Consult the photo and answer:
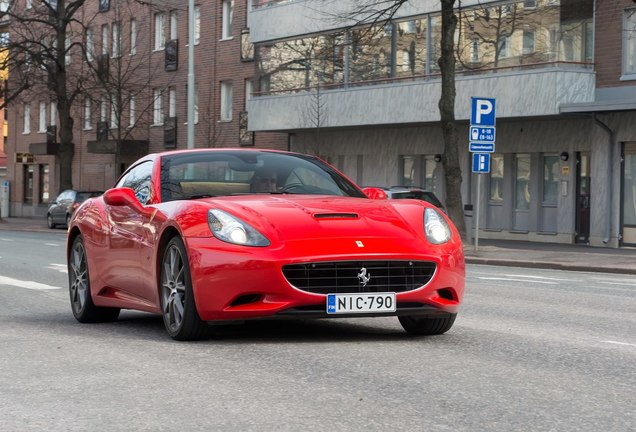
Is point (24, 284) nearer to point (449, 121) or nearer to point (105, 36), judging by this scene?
point (449, 121)

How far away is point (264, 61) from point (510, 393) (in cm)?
4177

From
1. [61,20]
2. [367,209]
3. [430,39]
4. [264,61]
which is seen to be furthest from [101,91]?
[367,209]

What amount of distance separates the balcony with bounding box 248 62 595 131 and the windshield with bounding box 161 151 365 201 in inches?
997

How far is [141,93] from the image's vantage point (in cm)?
5975

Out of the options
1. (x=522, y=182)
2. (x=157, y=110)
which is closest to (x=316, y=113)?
(x=522, y=182)

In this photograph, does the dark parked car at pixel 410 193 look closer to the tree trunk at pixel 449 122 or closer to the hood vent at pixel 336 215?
the tree trunk at pixel 449 122

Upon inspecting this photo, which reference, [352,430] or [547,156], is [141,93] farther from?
[352,430]

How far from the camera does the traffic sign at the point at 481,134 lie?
28.4 meters

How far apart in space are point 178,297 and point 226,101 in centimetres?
4639

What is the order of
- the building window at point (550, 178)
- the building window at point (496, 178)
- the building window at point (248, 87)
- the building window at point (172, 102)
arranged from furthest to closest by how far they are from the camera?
the building window at point (172, 102) → the building window at point (248, 87) → the building window at point (496, 178) → the building window at point (550, 178)

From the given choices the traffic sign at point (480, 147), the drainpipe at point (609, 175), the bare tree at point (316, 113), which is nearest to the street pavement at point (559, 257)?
the drainpipe at point (609, 175)

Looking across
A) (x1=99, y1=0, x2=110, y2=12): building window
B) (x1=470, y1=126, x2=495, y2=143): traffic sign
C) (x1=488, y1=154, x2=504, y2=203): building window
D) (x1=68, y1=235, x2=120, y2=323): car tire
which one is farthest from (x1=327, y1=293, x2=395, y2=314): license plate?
(x1=99, y1=0, x2=110, y2=12): building window

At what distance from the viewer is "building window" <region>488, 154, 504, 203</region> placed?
4028 centimetres

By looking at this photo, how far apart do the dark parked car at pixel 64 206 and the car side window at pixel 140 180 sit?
39.9 metres
